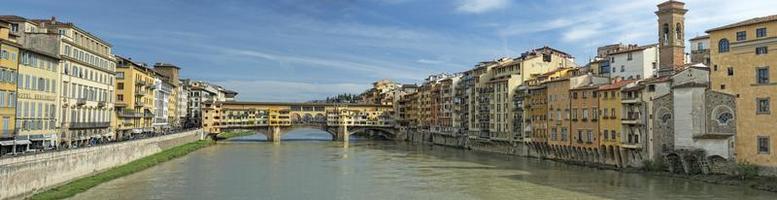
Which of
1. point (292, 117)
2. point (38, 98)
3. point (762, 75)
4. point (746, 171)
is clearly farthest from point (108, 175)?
point (292, 117)

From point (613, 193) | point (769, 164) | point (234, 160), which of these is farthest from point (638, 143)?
point (234, 160)

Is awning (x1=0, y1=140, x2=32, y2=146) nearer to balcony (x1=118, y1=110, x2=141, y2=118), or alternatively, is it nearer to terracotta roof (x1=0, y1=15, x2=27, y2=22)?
terracotta roof (x1=0, y1=15, x2=27, y2=22)

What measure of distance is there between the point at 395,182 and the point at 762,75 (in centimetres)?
2150

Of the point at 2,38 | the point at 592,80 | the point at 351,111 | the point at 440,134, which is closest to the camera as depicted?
the point at 2,38

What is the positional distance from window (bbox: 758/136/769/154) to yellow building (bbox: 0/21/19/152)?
39558 millimetres

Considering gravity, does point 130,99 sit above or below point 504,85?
below

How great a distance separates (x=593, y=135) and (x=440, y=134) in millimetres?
39402

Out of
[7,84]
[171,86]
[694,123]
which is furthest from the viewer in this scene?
[171,86]

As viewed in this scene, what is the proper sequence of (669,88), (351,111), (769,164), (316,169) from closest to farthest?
(769,164), (669,88), (316,169), (351,111)

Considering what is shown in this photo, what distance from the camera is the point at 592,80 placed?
165 ft

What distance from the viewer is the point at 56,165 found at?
30031 mm

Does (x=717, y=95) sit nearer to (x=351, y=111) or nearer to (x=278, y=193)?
(x=278, y=193)

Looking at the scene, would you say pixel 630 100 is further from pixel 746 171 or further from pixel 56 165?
pixel 56 165

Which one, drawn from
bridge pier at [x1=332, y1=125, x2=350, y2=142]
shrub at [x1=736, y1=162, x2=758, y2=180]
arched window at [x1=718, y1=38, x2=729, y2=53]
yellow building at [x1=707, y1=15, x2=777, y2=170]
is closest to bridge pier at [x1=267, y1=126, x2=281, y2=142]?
bridge pier at [x1=332, y1=125, x2=350, y2=142]
